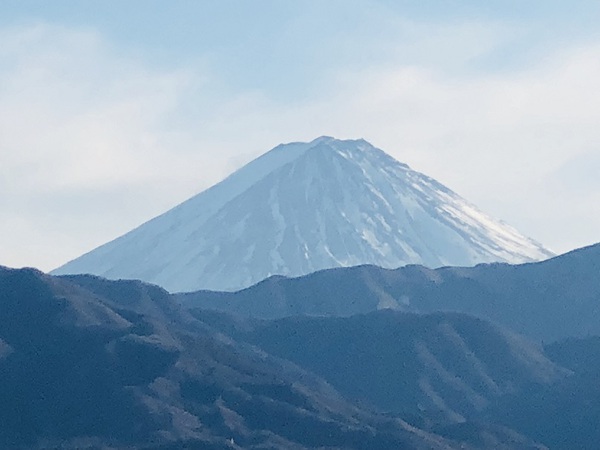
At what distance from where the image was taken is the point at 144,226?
181750 millimetres

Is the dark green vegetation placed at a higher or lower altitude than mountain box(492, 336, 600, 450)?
higher

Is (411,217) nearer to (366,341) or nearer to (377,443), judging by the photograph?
(366,341)

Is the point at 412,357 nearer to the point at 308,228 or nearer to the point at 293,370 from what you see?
the point at 293,370

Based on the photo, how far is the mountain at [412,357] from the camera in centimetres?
8475

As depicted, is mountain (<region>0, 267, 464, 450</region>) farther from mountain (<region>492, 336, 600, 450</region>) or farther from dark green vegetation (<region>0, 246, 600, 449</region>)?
mountain (<region>492, 336, 600, 450</region>)

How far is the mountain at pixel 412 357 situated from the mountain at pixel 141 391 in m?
4.25

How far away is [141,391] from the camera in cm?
7125

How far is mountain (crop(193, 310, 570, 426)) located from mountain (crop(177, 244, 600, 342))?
13.0m

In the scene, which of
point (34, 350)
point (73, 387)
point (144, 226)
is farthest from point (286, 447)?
point (144, 226)

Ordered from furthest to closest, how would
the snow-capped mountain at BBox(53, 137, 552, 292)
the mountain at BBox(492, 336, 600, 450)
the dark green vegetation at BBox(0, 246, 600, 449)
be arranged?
the snow-capped mountain at BBox(53, 137, 552, 292)
the mountain at BBox(492, 336, 600, 450)
the dark green vegetation at BBox(0, 246, 600, 449)

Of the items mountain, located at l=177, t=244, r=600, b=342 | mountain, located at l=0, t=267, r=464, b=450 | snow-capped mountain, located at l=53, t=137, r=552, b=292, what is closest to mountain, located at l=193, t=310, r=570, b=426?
mountain, located at l=0, t=267, r=464, b=450

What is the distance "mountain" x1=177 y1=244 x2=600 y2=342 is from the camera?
10856cm

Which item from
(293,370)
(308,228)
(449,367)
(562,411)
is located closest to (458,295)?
(449,367)

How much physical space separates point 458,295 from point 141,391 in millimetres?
46646
